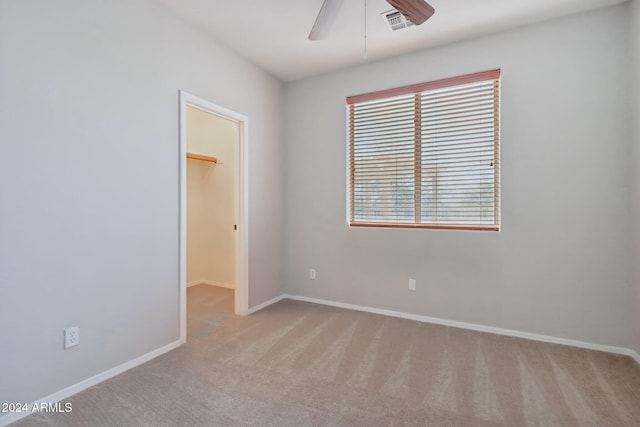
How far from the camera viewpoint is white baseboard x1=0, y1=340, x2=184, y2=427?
1691 mm

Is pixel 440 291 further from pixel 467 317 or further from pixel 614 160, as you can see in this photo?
pixel 614 160

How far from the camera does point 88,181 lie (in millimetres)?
2021

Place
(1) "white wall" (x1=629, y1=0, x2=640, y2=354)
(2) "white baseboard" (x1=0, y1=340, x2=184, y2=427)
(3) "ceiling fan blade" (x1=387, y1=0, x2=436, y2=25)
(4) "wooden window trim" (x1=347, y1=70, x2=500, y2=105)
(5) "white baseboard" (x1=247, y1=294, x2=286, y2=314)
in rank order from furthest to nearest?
(5) "white baseboard" (x1=247, y1=294, x2=286, y2=314) < (4) "wooden window trim" (x1=347, y1=70, x2=500, y2=105) < (1) "white wall" (x1=629, y1=0, x2=640, y2=354) < (3) "ceiling fan blade" (x1=387, y1=0, x2=436, y2=25) < (2) "white baseboard" (x1=0, y1=340, x2=184, y2=427)

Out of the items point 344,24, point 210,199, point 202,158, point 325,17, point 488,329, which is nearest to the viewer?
point 325,17

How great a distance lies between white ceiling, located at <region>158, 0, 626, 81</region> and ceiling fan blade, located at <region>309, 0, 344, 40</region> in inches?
18.4

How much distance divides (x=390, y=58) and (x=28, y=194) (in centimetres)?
334

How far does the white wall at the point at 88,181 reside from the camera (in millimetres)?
1717

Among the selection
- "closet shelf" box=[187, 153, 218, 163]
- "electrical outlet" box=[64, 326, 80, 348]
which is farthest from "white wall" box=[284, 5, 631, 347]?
"electrical outlet" box=[64, 326, 80, 348]

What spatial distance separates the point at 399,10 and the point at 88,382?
3153 mm

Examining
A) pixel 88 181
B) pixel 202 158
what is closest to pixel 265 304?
pixel 202 158

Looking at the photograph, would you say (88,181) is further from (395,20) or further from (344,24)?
(395,20)

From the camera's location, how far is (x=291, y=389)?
2.00m

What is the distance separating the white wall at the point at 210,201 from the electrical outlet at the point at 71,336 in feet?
8.35

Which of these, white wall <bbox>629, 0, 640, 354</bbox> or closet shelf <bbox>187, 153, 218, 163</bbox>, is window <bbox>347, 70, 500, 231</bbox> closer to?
white wall <bbox>629, 0, 640, 354</bbox>
